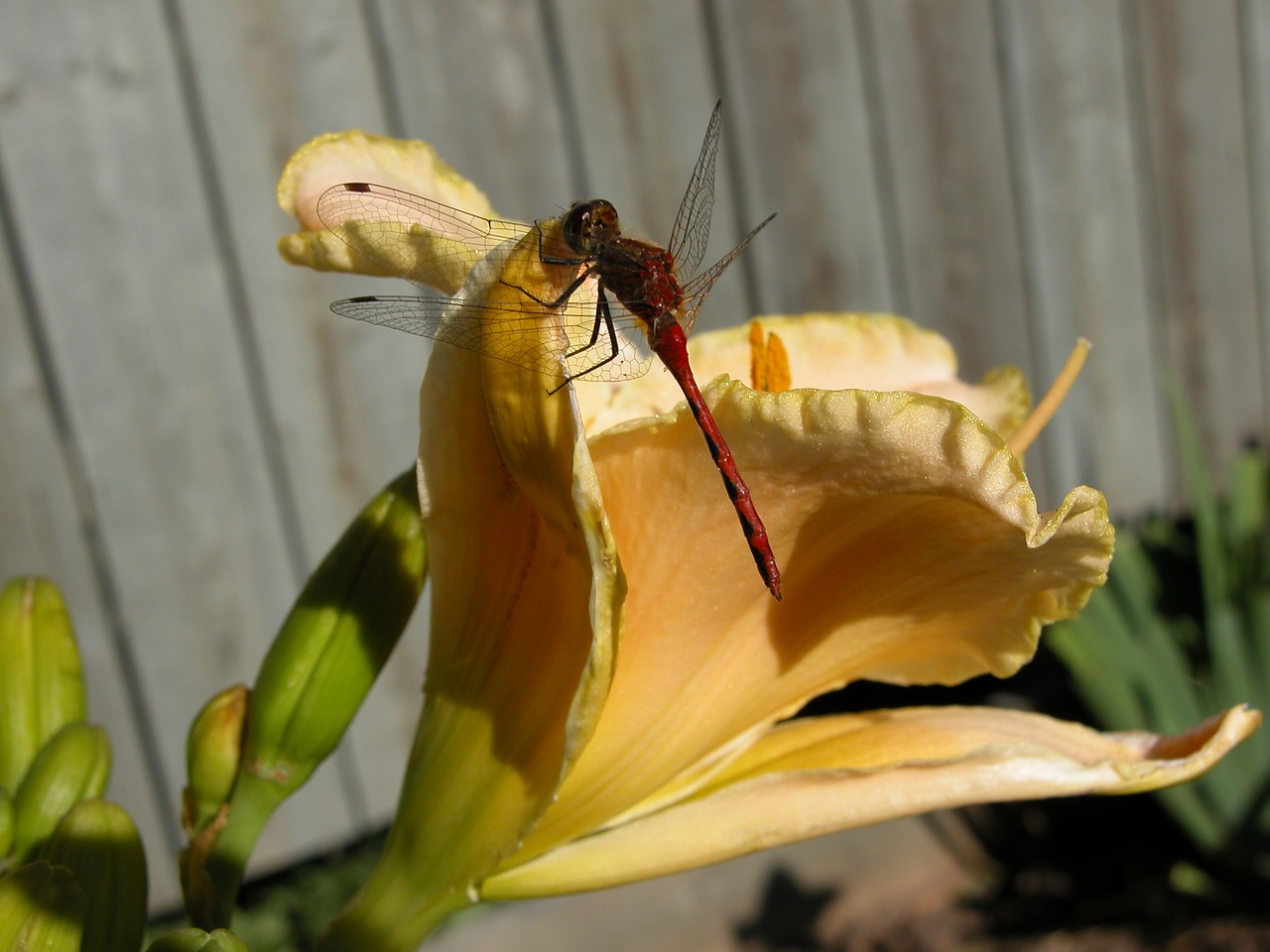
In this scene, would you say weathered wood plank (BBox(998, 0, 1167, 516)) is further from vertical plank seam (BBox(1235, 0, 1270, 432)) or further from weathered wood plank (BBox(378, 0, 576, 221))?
weathered wood plank (BBox(378, 0, 576, 221))

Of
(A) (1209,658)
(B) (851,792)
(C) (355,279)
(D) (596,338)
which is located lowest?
(A) (1209,658)

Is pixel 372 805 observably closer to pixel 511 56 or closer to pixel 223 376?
pixel 223 376

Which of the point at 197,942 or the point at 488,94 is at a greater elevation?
the point at 488,94

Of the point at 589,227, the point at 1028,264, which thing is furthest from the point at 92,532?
the point at 1028,264

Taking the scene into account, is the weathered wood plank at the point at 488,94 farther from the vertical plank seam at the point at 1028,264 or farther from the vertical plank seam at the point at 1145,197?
the vertical plank seam at the point at 1145,197

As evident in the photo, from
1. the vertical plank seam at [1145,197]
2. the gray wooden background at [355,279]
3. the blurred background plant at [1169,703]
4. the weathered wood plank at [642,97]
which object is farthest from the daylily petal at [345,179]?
the vertical plank seam at [1145,197]

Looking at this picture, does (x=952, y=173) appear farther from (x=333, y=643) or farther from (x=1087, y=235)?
(x=333, y=643)

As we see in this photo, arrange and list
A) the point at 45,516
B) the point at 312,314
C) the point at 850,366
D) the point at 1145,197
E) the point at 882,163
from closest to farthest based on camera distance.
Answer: the point at 850,366, the point at 45,516, the point at 312,314, the point at 882,163, the point at 1145,197
